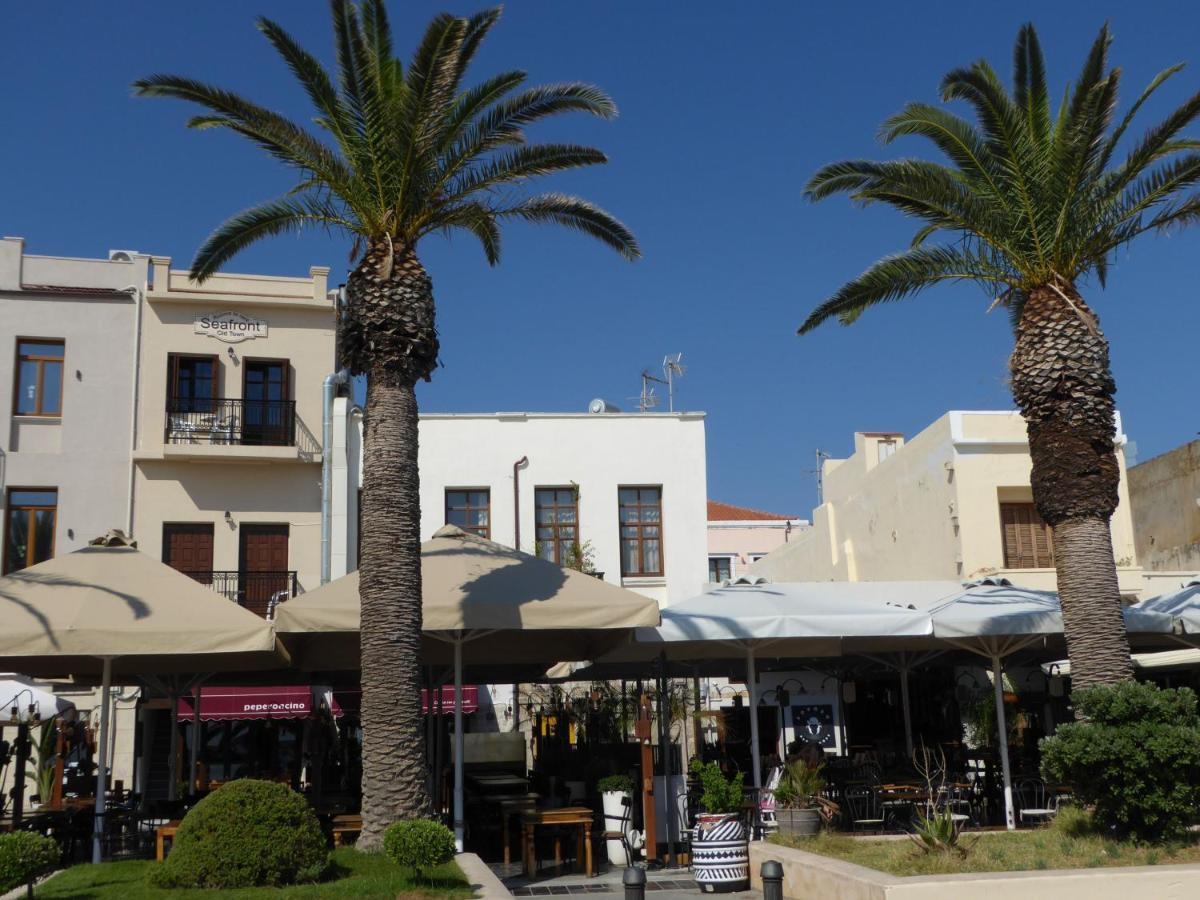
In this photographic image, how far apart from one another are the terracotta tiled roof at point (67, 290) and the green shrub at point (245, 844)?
18.0 metres

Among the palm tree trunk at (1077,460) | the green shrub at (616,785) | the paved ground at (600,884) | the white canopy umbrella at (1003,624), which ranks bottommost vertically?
the paved ground at (600,884)

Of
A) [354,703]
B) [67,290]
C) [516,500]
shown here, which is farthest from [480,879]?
[67,290]

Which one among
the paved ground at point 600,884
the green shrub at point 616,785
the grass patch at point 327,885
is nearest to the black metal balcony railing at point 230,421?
the green shrub at point 616,785

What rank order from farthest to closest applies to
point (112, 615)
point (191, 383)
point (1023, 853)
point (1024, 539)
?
1. point (1024, 539)
2. point (191, 383)
3. point (112, 615)
4. point (1023, 853)

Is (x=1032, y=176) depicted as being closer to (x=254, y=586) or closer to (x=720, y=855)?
(x=720, y=855)

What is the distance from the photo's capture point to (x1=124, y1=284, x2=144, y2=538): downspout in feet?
82.2

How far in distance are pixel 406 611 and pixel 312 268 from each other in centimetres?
1707

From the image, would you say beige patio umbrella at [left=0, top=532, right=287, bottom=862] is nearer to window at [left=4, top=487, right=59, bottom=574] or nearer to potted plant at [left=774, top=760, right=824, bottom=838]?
potted plant at [left=774, top=760, right=824, bottom=838]

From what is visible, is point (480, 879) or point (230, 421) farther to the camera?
point (230, 421)

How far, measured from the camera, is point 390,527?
12.1 meters

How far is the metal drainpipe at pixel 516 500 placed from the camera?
87.1 ft

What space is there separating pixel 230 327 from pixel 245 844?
18.3 m

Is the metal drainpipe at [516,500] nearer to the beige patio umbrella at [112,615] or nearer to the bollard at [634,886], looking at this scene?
the beige patio umbrella at [112,615]

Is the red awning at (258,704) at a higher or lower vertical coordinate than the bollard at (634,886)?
higher
